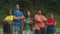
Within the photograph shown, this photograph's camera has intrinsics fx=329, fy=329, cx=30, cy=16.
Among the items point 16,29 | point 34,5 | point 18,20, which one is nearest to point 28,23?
point 18,20

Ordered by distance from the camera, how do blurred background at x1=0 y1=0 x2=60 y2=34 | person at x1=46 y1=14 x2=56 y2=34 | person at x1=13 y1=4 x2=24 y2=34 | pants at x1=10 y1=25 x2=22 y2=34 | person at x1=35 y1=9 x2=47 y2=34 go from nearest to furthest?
person at x1=35 y1=9 x2=47 y2=34 → person at x1=46 y1=14 x2=56 y2=34 → person at x1=13 y1=4 x2=24 y2=34 → pants at x1=10 y1=25 x2=22 y2=34 → blurred background at x1=0 y1=0 x2=60 y2=34

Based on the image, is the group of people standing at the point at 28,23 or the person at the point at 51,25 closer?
the group of people standing at the point at 28,23

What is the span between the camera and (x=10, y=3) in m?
29.5

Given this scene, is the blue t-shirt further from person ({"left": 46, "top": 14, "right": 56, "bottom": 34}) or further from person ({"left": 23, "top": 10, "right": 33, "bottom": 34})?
person ({"left": 46, "top": 14, "right": 56, "bottom": 34})

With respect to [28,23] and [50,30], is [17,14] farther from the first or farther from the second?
[50,30]

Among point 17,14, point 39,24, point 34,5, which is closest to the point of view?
point 39,24

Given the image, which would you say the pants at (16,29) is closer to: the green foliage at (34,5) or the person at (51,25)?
the person at (51,25)

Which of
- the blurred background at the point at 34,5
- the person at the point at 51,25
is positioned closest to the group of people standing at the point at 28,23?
the person at the point at 51,25

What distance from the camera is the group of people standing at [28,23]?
42.9ft

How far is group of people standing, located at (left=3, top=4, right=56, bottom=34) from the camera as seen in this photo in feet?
42.9

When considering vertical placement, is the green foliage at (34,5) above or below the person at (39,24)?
above

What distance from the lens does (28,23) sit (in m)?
13.4

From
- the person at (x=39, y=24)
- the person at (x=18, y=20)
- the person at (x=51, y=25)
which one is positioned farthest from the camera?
the person at (x=18, y=20)

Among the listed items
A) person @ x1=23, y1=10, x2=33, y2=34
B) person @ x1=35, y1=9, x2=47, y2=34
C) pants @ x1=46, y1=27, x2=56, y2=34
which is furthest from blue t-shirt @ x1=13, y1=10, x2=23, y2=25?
pants @ x1=46, y1=27, x2=56, y2=34
